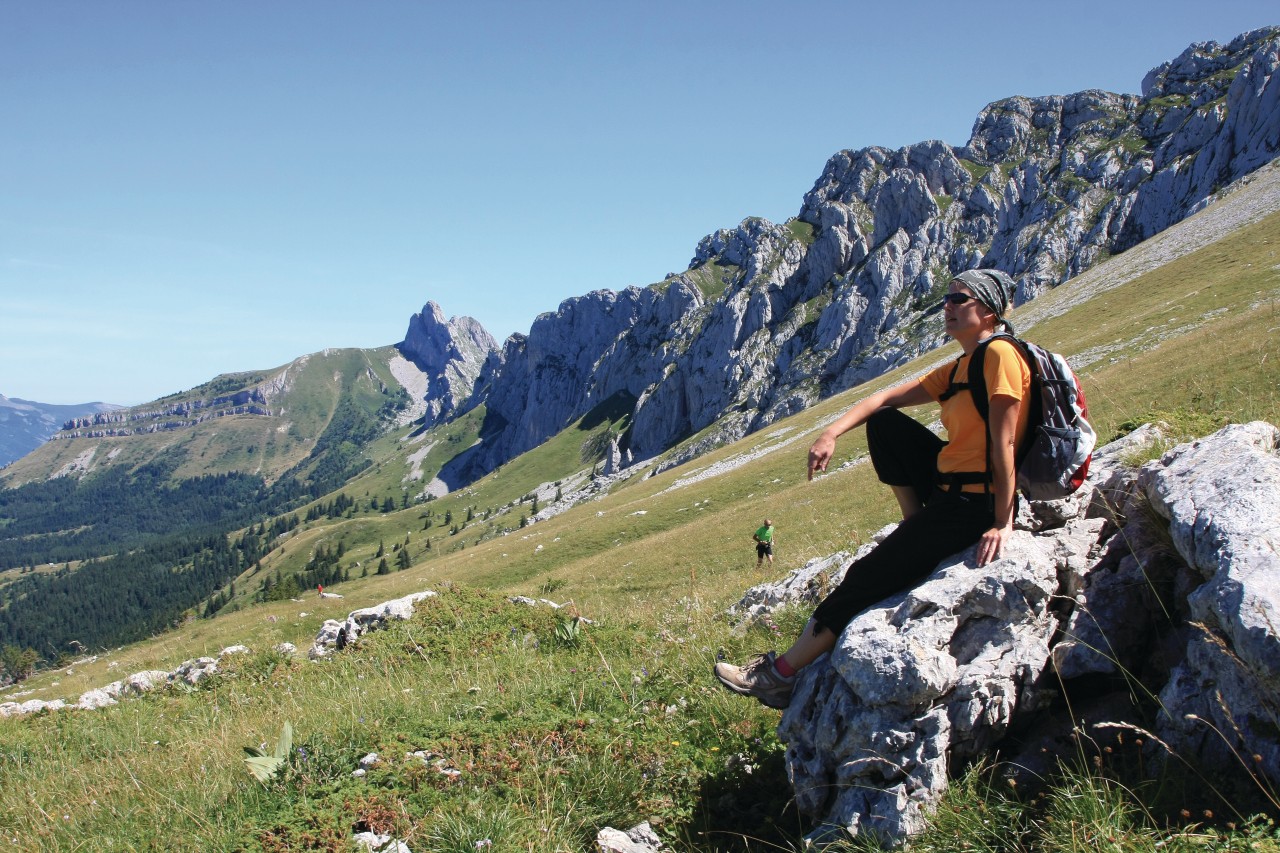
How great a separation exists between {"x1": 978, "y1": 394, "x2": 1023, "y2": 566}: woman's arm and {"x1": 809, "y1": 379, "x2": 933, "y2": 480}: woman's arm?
1.09m

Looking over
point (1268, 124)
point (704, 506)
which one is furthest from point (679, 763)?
point (1268, 124)

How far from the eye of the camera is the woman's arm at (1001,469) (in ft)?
18.6

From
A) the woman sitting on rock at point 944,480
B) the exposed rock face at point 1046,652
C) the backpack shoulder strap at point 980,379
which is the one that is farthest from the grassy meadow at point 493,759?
the backpack shoulder strap at point 980,379

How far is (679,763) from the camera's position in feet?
19.7

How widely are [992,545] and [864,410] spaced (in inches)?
73.5

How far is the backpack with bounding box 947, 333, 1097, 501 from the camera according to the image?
5.81m

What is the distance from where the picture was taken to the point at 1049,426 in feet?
19.3

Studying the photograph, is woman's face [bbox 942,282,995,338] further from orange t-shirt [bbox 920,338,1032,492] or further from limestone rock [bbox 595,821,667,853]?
limestone rock [bbox 595,821,667,853]

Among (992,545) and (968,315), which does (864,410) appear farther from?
(992,545)

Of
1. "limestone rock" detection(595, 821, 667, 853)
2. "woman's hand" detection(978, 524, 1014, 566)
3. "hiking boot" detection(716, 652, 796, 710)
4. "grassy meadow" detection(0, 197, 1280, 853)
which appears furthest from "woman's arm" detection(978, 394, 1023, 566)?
"limestone rock" detection(595, 821, 667, 853)

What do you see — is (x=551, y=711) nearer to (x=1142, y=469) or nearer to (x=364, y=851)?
(x=364, y=851)

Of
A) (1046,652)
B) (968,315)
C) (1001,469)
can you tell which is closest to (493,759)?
(1046,652)

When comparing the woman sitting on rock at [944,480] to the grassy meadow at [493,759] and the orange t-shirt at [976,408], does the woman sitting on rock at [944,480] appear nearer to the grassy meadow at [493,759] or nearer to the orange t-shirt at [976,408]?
the orange t-shirt at [976,408]

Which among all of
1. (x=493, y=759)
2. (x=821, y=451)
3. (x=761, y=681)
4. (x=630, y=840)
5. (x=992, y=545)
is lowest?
(x=630, y=840)
